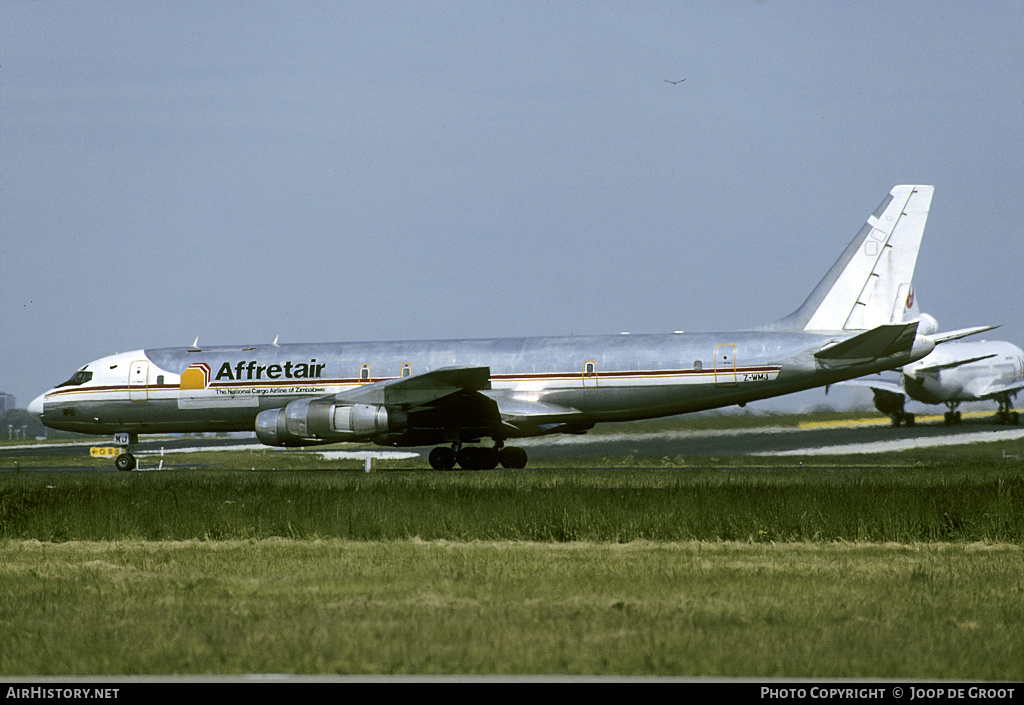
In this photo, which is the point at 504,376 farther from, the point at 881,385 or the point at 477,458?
the point at 881,385

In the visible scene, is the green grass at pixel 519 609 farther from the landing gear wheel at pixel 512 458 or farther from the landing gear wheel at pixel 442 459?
the landing gear wheel at pixel 512 458

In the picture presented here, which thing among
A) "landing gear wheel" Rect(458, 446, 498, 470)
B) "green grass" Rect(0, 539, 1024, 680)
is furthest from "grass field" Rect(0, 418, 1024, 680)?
"landing gear wheel" Rect(458, 446, 498, 470)

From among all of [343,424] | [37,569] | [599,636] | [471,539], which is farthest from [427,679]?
[343,424]

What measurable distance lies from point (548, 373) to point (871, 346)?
7941mm

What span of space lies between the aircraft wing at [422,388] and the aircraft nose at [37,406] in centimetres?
1119

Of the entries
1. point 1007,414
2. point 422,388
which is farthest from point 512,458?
point 1007,414

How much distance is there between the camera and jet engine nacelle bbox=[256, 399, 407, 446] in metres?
28.2

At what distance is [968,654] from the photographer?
758cm

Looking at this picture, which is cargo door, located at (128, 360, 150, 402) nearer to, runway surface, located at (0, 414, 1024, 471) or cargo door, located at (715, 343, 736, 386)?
runway surface, located at (0, 414, 1024, 471)

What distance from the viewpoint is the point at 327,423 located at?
1112 inches

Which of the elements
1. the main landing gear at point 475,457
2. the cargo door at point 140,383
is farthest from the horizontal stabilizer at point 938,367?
the cargo door at point 140,383

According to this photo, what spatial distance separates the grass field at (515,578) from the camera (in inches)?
301

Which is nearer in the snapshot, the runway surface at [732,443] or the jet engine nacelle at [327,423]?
the jet engine nacelle at [327,423]

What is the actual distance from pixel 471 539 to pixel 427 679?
8.71 meters
